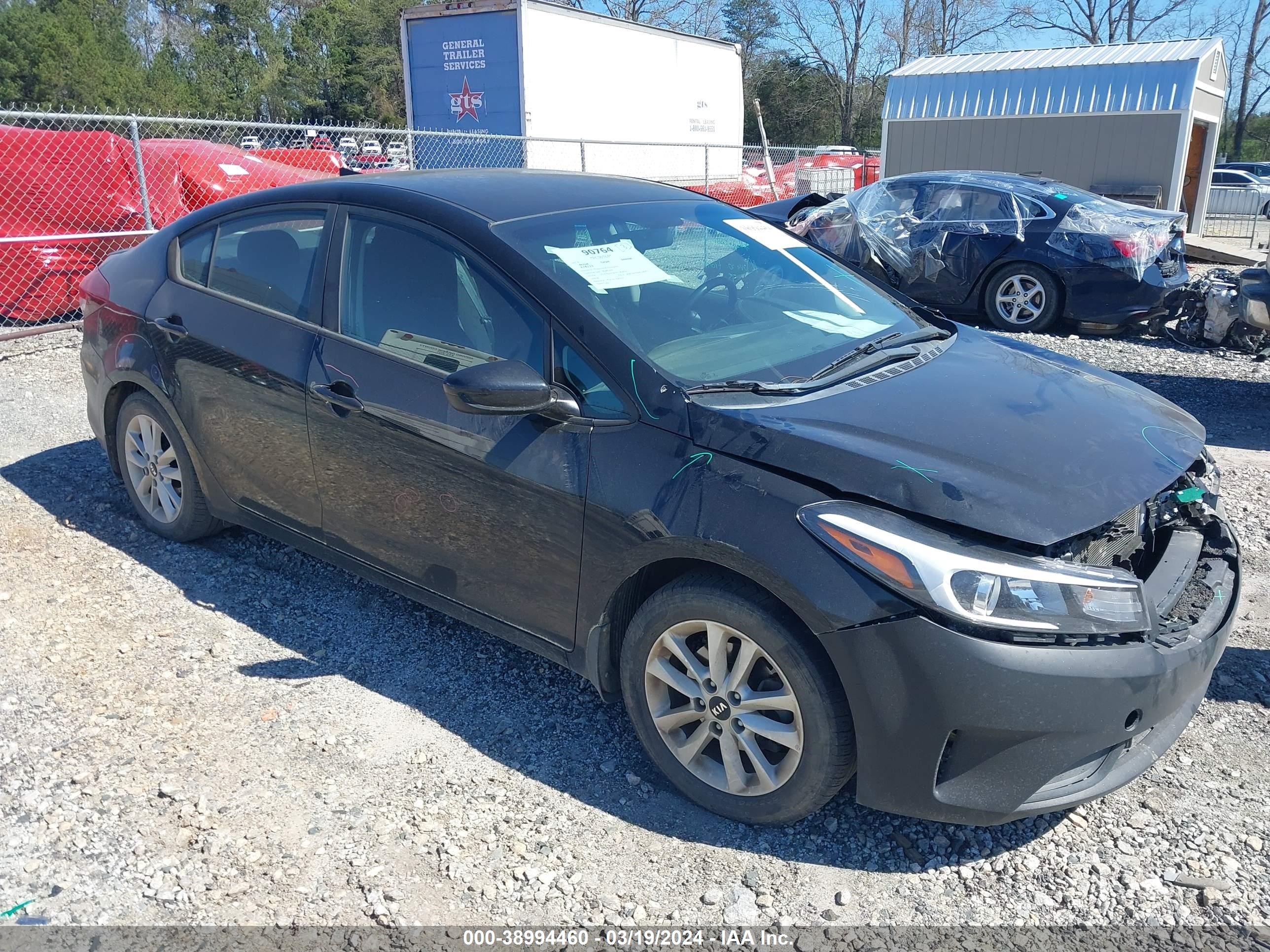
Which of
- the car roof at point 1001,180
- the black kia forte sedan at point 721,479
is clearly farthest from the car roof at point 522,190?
the car roof at point 1001,180

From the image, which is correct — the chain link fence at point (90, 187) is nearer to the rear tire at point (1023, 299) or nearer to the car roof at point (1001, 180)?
the rear tire at point (1023, 299)

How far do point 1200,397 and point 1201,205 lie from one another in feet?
52.4

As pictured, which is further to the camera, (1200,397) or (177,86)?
(177,86)

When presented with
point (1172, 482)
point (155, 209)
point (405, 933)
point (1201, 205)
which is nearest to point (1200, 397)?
point (1172, 482)

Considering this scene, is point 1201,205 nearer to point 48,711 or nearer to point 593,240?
point 593,240

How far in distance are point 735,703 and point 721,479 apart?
1.97ft

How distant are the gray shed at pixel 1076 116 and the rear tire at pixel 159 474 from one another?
60.4ft

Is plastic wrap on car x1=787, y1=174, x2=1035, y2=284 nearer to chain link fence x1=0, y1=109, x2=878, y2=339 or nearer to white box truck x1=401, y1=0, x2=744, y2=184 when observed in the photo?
chain link fence x1=0, y1=109, x2=878, y2=339

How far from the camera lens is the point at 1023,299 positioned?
9703 millimetres

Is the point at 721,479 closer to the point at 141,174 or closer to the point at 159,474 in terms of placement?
the point at 159,474

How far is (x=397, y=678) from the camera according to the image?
360cm

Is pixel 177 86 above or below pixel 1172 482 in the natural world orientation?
above

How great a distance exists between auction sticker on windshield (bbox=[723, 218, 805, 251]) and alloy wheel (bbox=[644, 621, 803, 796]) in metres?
1.79

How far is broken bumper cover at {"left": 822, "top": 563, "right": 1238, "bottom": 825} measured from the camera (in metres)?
2.37
